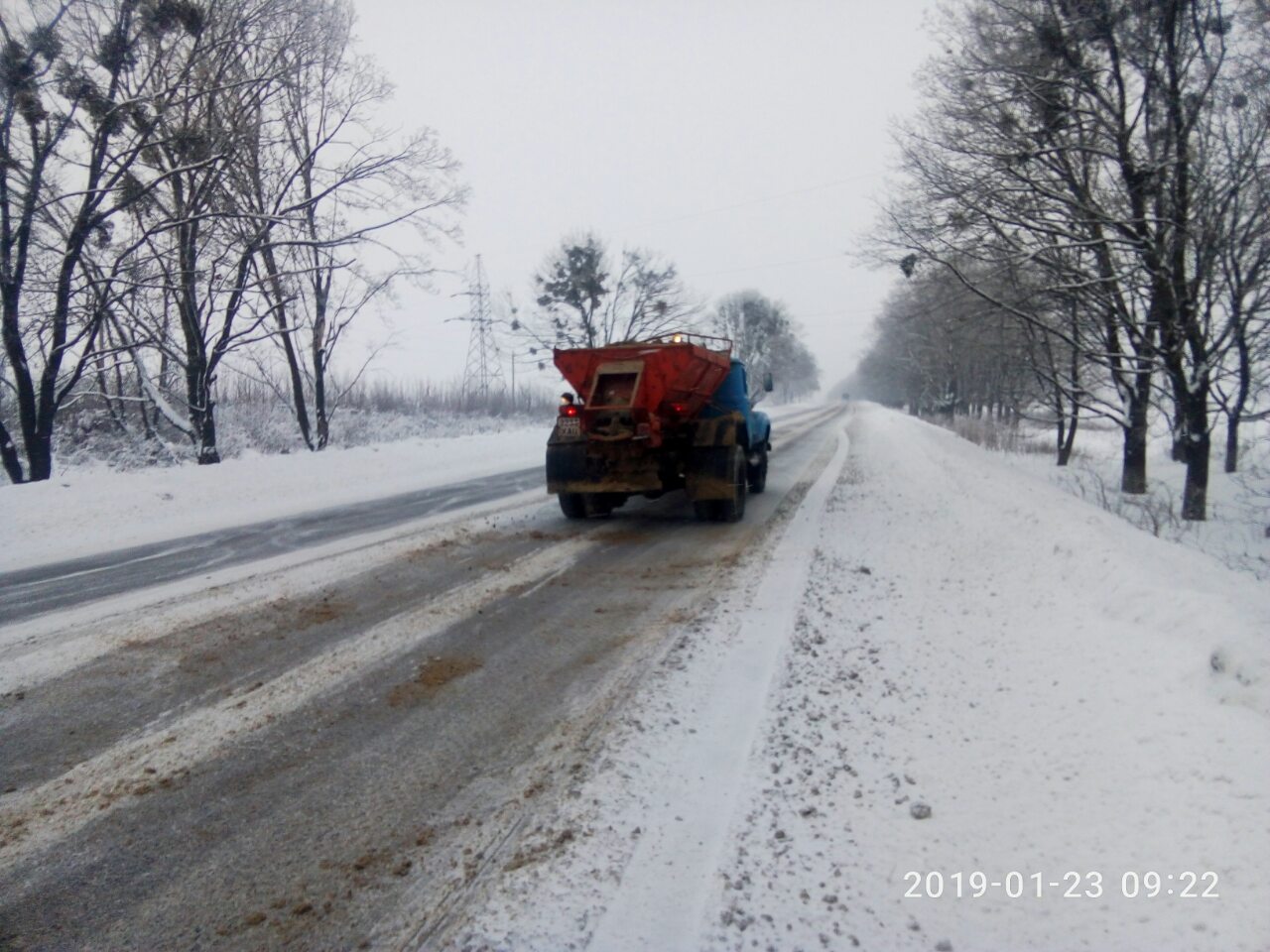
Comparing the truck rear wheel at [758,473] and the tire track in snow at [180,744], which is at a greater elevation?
the truck rear wheel at [758,473]

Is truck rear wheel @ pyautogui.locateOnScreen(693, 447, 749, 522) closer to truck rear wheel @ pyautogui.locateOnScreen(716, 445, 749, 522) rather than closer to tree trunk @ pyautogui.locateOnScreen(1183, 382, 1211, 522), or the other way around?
truck rear wheel @ pyautogui.locateOnScreen(716, 445, 749, 522)

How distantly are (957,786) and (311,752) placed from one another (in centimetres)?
298

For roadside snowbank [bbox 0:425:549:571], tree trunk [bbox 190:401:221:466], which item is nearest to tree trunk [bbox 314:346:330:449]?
roadside snowbank [bbox 0:425:549:571]

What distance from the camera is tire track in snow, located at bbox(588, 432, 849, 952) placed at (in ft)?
8.13

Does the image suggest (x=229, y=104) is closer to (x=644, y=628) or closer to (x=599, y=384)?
(x=599, y=384)

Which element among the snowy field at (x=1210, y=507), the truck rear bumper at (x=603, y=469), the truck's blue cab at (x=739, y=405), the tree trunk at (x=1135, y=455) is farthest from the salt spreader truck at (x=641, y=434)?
the tree trunk at (x=1135, y=455)

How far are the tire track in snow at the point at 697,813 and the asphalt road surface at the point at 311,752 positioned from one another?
444 mm

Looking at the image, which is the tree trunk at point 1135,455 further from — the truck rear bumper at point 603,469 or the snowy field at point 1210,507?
the truck rear bumper at point 603,469

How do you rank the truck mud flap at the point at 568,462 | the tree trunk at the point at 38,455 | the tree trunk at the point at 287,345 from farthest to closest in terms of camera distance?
the tree trunk at the point at 287,345 → the tree trunk at the point at 38,455 → the truck mud flap at the point at 568,462

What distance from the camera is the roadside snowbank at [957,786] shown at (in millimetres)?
2473

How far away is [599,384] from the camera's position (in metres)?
10.3

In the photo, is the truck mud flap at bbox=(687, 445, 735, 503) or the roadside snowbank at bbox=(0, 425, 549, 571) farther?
the truck mud flap at bbox=(687, 445, 735, 503)

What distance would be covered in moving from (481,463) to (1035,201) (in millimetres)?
13768

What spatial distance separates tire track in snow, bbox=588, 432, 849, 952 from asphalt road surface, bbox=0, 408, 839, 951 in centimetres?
44
